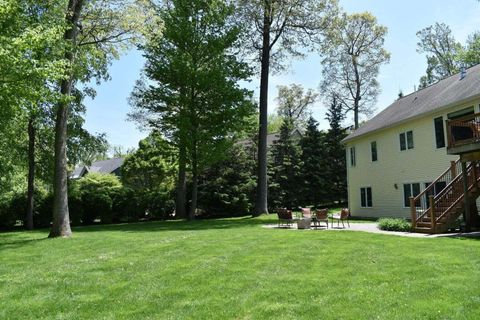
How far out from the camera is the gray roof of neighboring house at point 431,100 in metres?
18.8

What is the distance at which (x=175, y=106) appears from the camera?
25469mm

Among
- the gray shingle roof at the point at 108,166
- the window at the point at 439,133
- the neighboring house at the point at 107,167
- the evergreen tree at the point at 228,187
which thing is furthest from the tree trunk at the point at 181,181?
the gray shingle roof at the point at 108,166

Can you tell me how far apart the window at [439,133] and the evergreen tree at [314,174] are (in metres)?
17.9

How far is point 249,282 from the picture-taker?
717 centimetres

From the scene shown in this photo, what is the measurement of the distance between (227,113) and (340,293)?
19038 mm

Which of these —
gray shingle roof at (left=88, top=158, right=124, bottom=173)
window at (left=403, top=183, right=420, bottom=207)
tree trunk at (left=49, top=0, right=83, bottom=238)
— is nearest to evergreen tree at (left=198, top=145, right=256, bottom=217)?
window at (left=403, top=183, right=420, bottom=207)

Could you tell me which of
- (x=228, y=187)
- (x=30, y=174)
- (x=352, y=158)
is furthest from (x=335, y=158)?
(x=30, y=174)

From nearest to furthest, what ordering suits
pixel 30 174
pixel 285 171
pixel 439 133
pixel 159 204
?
pixel 439 133
pixel 30 174
pixel 159 204
pixel 285 171

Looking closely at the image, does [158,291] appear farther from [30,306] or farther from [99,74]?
[99,74]

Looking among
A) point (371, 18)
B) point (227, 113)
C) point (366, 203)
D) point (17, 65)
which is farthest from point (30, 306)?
point (371, 18)

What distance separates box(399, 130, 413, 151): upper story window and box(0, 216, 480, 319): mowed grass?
12.0 meters

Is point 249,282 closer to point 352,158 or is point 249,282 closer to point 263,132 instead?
point 263,132

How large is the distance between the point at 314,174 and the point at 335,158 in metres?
3.61

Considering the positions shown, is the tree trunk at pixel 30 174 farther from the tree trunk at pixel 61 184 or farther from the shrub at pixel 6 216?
the tree trunk at pixel 61 184
